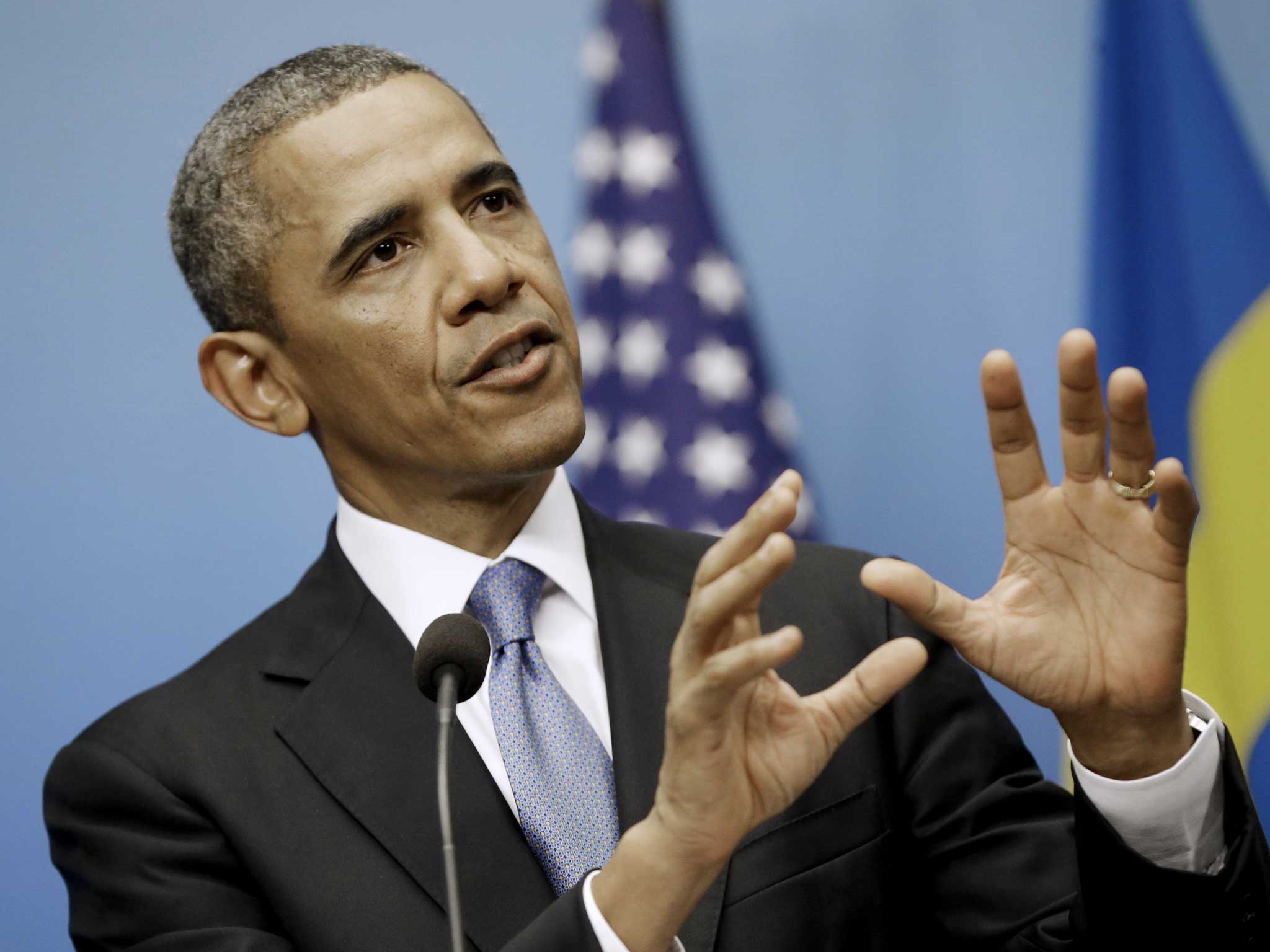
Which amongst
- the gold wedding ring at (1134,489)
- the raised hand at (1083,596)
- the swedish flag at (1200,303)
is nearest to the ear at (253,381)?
the raised hand at (1083,596)

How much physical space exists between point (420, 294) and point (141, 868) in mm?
790

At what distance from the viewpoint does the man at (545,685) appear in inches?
52.7

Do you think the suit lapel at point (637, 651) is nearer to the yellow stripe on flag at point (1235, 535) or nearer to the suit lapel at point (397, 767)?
the suit lapel at point (397, 767)

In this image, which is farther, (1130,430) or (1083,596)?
(1083,596)

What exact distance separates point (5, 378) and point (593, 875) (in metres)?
1.81

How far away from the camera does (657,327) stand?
2783 millimetres

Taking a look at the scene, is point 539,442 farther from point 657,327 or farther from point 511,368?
point 657,327

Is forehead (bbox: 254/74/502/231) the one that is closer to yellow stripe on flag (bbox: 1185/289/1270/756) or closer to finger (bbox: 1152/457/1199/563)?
finger (bbox: 1152/457/1199/563)

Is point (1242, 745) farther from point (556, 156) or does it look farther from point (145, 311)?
point (145, 311)

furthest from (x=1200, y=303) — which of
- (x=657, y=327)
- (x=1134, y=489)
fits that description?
(x=1134, y=489)

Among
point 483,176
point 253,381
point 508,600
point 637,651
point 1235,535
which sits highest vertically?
point 483,176

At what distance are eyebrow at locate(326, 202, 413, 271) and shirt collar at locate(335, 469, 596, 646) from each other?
39cm

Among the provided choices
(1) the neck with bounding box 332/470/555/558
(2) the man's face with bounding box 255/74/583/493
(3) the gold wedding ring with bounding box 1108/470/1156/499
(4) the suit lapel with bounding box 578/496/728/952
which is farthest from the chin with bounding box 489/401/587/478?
(3) the gold wedding ring with bounding box 1108/470/1156/499

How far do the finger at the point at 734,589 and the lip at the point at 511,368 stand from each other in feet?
2.00
